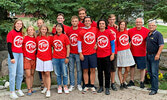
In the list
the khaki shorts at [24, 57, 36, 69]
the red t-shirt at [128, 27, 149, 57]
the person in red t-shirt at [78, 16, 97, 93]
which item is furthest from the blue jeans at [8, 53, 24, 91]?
the red t-shirt at [128, 27, 149, 57]

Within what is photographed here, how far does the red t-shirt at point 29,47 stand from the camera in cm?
530

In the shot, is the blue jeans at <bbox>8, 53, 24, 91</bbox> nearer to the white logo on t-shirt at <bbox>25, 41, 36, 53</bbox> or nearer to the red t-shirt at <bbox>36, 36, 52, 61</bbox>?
the white logo on t-shirt at <bbox>25, 41, 36, 53</bbox>

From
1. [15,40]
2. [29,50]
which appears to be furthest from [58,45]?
[15,40]

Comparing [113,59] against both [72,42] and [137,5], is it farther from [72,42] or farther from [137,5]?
[137,5]

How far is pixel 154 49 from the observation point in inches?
205

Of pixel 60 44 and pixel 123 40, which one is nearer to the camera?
pixel 60 44

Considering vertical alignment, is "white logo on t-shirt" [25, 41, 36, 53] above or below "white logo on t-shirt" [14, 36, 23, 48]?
below

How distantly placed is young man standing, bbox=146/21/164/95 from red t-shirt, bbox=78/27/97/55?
4.84ft

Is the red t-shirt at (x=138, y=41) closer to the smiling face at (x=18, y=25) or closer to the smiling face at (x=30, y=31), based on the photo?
the smiling face at (x=30, y=31)

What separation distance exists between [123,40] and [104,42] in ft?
2.05

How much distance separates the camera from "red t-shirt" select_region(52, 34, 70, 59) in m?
5.29

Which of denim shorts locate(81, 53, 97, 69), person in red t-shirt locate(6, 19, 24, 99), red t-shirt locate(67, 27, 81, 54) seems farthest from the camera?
red t-shirt locate(67, 27, 81, 54)

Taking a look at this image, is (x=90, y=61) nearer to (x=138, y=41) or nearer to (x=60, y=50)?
(x=60, y=50)

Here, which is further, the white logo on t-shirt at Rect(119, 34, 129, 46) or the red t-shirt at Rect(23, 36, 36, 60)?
the white logo on t-shirt at Rect(119, 34, 129, 46)
